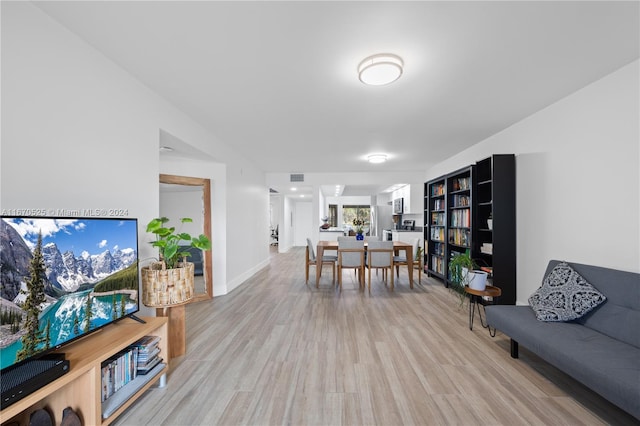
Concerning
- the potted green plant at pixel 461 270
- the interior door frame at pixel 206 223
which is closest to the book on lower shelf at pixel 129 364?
the interior door frame at pixel 206 223

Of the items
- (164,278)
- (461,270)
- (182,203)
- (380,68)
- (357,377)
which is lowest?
(357,377)

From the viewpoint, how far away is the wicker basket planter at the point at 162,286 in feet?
7.00

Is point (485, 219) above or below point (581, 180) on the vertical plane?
below

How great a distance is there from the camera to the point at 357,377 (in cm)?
209

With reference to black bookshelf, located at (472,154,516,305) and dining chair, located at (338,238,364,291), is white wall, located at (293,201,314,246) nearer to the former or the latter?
dining chair, located at (338,238,364,291)

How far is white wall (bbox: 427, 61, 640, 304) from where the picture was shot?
2197 millimetres

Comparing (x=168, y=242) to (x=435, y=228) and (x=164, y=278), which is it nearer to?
(x=164, y=278)

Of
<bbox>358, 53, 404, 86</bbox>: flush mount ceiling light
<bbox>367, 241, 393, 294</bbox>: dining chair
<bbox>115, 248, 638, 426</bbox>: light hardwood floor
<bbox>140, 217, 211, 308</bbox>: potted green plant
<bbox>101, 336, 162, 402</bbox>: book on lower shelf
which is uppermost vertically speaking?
<bbox>358, 53, 404, 86</bbox>: flush mount ceiling light

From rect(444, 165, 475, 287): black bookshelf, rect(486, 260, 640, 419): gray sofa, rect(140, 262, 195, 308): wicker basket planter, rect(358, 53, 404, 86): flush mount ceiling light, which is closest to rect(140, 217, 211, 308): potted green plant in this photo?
rect(140, 262, 195, 308): wicker basket planter

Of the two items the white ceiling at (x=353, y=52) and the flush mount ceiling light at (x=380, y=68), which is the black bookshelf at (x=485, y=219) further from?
the flush mount ceiling light at (x=380, y=68)

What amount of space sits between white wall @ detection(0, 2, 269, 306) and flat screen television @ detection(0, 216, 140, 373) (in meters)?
0.34

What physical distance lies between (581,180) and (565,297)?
123 centimetres

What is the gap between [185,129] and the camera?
3102 millimetres

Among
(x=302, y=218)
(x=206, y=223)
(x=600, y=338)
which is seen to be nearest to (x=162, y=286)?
(x=206, y=223)
